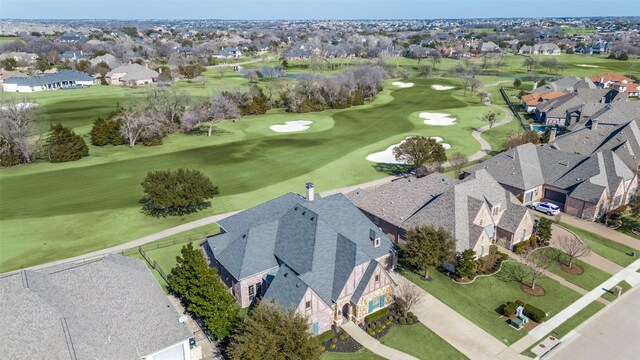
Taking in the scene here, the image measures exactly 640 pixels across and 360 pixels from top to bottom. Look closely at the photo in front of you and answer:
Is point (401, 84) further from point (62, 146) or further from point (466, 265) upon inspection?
point (466, 265)

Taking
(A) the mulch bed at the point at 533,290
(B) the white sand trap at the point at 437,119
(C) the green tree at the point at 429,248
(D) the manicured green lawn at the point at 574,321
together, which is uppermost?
(C) the green tree at the point at 429,248

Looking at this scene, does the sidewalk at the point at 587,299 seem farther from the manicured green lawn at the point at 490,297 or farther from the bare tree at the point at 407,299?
the bare tree at the point at 407,299

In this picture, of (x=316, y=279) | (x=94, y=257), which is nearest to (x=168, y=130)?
(x=94, y=257)

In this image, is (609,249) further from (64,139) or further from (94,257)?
(64,139)

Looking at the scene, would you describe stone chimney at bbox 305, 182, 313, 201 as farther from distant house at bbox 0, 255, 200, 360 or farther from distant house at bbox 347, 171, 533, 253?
distant house at bbox 0, 255, 200, 360

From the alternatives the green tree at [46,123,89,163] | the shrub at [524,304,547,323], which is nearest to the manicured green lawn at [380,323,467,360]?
the shrub at [524,304,547,323]

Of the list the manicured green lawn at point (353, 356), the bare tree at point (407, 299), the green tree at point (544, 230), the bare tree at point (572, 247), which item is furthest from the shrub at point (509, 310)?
the green tree at point (544, 230)
